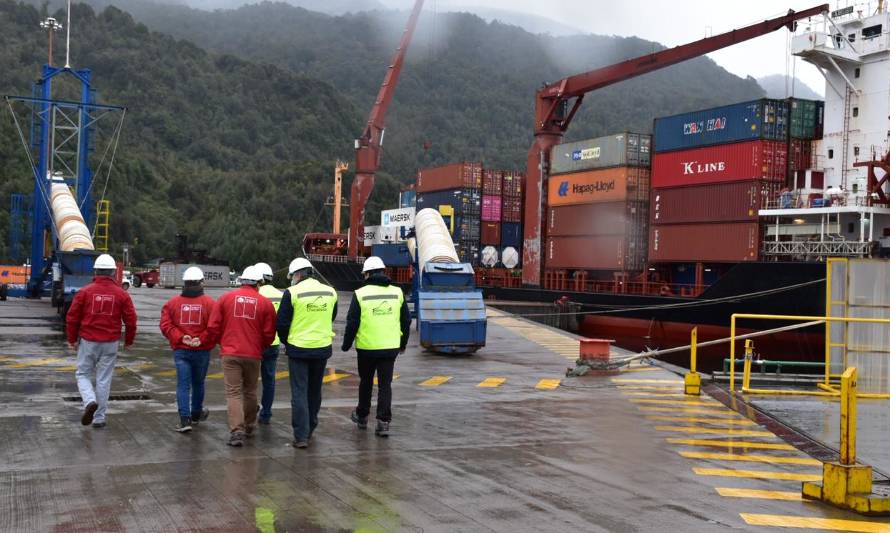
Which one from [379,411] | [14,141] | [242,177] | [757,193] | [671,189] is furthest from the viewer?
[242,177]

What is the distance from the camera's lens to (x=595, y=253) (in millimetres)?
42562

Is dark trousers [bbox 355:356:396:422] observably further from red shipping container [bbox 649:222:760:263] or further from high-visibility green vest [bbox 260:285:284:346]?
red shipping container [bbox 649:222:760:263]

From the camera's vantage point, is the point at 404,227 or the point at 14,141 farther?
the point at 14,141

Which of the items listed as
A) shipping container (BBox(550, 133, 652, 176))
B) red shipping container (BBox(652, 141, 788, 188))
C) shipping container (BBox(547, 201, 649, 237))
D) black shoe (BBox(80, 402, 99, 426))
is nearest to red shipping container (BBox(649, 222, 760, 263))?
shipping container (BBox(547, 201, 649, 237))

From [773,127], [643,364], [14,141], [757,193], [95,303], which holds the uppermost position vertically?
[14,141]

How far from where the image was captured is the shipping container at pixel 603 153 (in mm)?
40219

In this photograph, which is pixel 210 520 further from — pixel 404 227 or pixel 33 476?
pixel 404 227

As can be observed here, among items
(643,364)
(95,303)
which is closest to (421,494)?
(95,303)

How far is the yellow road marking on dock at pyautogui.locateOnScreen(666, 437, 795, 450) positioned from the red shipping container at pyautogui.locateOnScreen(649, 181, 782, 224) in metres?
25.3

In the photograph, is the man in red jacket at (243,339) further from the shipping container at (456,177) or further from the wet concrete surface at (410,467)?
the shipping container at (456,177)

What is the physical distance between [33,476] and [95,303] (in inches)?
112

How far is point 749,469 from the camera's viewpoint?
7.96 m

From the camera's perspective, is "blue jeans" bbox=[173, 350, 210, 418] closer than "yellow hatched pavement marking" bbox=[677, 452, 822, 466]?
No

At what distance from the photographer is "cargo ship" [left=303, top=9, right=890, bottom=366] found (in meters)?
31.8
